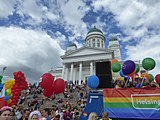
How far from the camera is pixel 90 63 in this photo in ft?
140

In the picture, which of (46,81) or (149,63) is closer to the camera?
(149,63)

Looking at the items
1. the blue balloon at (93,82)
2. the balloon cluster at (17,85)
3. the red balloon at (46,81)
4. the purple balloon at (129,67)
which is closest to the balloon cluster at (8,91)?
the balloon cluster at (17,85)

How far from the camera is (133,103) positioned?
19.2ft

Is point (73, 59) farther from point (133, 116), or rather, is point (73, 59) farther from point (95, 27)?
point (133, 116)

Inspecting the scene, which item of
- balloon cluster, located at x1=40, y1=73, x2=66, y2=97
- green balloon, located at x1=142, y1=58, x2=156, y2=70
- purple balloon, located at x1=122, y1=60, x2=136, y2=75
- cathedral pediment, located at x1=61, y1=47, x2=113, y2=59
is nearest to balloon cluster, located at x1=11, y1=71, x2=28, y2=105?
balloon cluster, located at x1=40, y1=73, x2=66, y2=97

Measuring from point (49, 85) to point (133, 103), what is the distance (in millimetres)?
4184

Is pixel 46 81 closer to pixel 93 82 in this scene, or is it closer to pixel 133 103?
pixel 93 82

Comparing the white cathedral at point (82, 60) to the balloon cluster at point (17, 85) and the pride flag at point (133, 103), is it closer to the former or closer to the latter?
the balloon cluster at point (17, 85)

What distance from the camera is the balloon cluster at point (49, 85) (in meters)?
8.19

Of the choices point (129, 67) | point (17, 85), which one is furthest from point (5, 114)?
point (17, 85)

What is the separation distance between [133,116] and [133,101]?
509 mm

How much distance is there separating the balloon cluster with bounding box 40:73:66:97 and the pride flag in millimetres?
2935

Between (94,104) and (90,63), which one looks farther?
(90,63)

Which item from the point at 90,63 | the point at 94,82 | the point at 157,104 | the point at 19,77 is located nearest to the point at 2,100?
the point at 19,77
